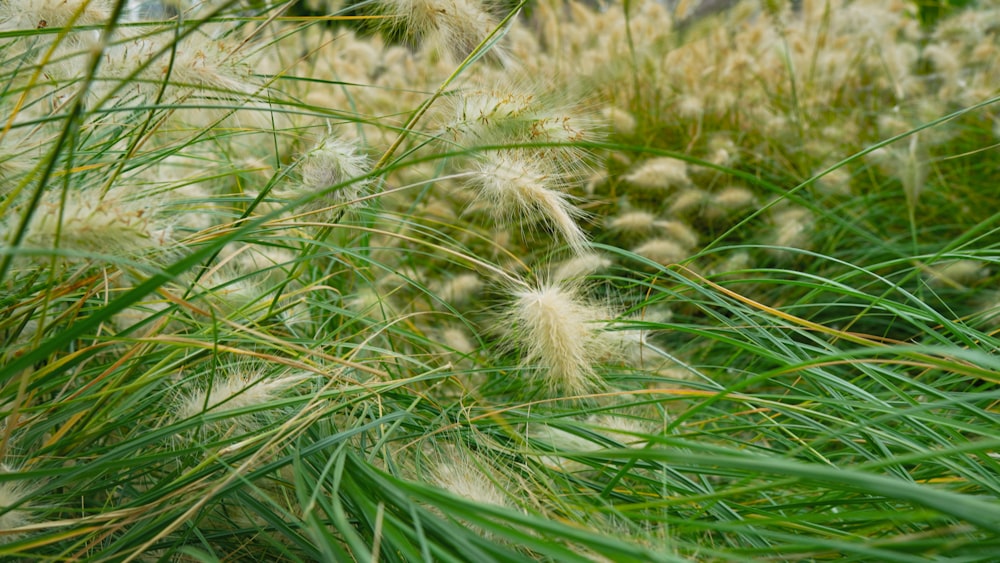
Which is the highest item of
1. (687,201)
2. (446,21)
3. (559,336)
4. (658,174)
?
(446,21)

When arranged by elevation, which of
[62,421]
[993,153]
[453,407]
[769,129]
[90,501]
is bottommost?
[993,153]

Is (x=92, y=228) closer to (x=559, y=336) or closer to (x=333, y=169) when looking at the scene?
(x=333, y=169)

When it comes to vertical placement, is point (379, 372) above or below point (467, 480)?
above

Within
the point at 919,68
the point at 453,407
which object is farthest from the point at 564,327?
the point at 919,68

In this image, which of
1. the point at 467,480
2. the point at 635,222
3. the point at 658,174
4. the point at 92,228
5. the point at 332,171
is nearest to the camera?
the point at 92,228

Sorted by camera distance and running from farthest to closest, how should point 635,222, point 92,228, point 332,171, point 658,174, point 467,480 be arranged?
1. point 658,174
2. point 635,222
3. point 332,171
4. point 467,480
5. point 92,228

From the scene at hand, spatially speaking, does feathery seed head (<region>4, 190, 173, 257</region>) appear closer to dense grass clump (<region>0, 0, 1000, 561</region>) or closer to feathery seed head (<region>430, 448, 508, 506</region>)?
dense grass clump (<region>0, 0, 1000, 561</region>)

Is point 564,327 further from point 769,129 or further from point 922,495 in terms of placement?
point 769,129

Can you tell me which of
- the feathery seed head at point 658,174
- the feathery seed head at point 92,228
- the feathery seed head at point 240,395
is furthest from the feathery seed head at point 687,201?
the feathery seed head at point 92,228

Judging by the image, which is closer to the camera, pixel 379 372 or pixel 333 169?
pixel 379 372

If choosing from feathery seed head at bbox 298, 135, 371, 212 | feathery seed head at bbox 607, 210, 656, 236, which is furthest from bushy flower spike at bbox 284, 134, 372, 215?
feathery seed head at bbox 607, 210, 656, 236

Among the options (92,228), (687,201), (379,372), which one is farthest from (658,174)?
(92,228)
